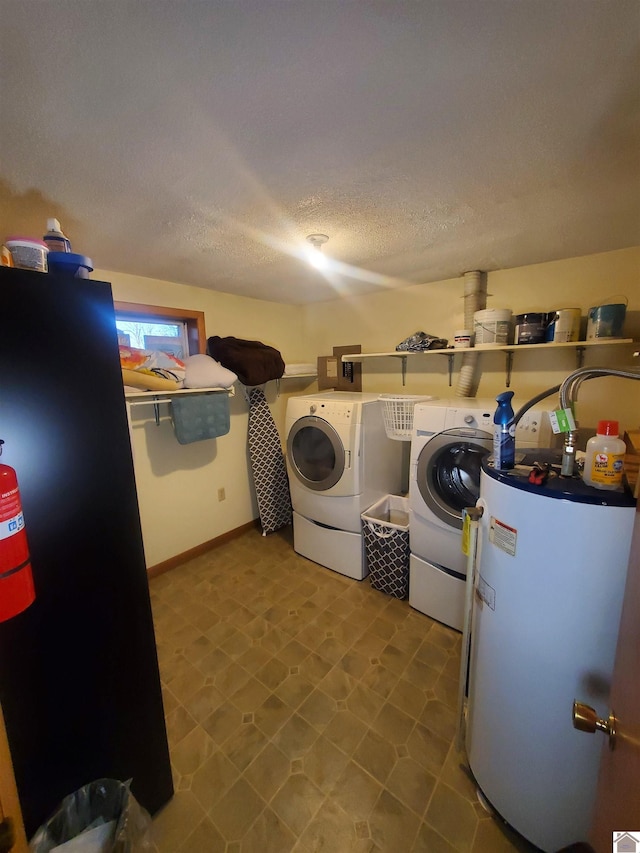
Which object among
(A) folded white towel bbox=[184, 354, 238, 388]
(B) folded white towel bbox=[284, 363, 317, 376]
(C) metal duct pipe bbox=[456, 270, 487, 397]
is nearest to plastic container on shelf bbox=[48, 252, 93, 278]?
(A) folded white towel bbox=[184, 354, 238, 388]

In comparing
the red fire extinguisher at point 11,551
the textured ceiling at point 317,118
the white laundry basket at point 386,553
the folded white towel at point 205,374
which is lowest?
the white laundry basket at point 386,553

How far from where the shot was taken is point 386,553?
2.05 m

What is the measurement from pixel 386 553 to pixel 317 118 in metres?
2.06

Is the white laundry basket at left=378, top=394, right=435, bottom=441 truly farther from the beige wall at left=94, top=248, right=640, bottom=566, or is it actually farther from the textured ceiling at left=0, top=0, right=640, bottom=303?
the textured ceiling at left=0, top=0, right=640, bottom=303

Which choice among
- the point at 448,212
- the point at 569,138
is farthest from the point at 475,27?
the point at 448,212

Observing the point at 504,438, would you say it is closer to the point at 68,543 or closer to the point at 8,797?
the point at 68,543

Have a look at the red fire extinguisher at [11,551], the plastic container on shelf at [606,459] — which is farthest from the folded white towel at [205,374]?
the plastic container on shelf at [606,459]

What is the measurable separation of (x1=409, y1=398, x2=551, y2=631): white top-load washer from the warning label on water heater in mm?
670

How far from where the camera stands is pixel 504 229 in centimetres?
151

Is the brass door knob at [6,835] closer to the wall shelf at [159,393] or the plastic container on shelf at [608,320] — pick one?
the wall shelf at [159,393]

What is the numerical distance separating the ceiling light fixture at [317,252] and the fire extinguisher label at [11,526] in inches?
59.1

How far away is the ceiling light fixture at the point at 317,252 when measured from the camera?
1532 mm

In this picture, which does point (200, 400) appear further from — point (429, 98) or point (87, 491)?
point (429, 98)

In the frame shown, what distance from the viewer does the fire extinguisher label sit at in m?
0.59
